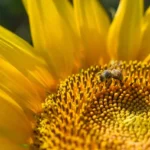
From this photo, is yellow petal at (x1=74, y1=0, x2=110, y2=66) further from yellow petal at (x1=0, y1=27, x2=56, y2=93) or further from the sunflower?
yellow petal at (x1=0, y1=27, x2=56, y2=93)

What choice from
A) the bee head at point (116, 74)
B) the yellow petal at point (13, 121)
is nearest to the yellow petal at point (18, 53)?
the yellow petal at point (13, 121)

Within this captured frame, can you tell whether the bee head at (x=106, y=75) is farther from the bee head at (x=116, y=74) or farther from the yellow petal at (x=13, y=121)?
the yellow petal at (x=13, y=121)

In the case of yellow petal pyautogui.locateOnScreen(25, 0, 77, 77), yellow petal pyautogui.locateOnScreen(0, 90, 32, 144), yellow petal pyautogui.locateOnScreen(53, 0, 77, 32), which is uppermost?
yellow petal pyautogui.locateOnScreen(53, 0, 77, 32)

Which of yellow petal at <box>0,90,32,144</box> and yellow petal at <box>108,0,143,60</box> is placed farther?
yellow petal at <box>108,0,143,60</box>

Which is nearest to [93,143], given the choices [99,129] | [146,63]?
[99,129]

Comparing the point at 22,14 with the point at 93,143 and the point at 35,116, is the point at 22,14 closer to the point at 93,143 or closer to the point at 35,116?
the point at 35,116

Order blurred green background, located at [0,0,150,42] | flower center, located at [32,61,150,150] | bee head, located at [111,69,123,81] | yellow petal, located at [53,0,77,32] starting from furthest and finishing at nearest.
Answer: blurred green background, located at [0,0,150,42]
yellow petal, located at [53,0,77,32]
bee head, located at [111,69,123,81]
flower center, located at [32,61,150,150]

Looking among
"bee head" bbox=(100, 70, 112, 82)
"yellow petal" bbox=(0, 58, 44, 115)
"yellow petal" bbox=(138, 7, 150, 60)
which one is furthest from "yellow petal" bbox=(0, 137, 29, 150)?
"yellow petal" bbox=(138, 7, 150, 60)
